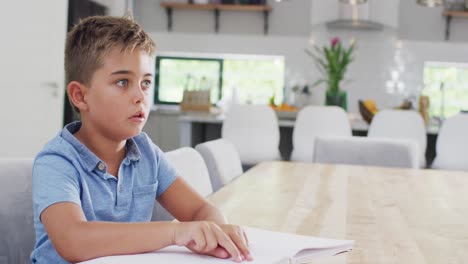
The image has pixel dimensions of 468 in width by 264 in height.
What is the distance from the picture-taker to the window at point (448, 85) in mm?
7164

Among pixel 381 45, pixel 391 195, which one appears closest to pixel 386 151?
pixel 391 195

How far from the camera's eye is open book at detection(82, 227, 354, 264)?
80 cm

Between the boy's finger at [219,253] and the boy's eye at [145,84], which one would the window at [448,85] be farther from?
the boy's finger at [219,253]

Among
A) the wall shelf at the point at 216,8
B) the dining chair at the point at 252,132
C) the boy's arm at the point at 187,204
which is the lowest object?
the dining chair at the point at 252,132

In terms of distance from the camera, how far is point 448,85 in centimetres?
725

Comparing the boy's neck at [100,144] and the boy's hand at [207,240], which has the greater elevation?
the boy's neck at [100,144]

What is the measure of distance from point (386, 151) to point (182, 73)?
4.96 metres

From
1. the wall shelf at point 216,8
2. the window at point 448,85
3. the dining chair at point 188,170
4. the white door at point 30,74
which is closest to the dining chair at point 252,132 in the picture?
the white door at point 30,74

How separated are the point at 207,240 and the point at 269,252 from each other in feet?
0.29

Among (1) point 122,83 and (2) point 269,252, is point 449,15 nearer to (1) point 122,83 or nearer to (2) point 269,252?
(1) point 122,83

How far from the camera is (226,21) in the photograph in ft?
24.0

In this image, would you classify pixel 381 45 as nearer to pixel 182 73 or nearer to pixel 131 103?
pixel 182 73

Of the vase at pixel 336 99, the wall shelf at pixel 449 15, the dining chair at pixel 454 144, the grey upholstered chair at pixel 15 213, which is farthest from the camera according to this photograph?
the wall shelf at pixel 449 15

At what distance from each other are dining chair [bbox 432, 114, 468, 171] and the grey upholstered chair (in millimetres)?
3355
